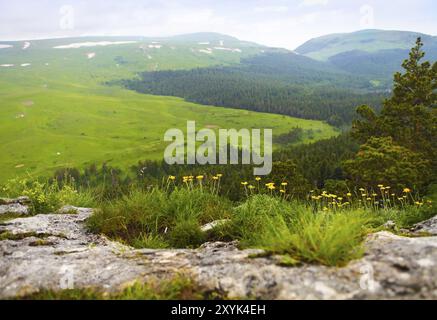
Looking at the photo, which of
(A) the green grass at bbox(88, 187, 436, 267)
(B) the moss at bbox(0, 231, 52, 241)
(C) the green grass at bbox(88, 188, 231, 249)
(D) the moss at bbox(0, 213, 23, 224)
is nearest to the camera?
(A) the green grass at bbox(88, 187, 436, 267)

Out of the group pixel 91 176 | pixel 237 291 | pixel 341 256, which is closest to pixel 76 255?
pixel 237 291

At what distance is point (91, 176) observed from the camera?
162250 millimetres

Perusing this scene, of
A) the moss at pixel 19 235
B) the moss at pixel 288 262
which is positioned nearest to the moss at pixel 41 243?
the moss at pixel 19 235

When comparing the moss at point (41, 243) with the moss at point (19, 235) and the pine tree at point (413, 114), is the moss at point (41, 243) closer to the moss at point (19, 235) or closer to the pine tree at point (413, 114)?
the moss at point (19, 235)

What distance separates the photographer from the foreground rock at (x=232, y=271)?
457cm

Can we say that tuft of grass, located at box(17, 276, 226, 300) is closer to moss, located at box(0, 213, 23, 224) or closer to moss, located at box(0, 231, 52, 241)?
moss, located at box(0, 231, 52, 241)

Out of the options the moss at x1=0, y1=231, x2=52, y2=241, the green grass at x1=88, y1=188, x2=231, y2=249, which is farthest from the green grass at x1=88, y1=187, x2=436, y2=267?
the moss at x1=0, y1=231, x2=52, y2=241

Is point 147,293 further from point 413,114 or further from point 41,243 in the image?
point 413,114

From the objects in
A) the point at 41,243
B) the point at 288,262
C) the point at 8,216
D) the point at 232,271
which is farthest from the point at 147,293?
the point at 8,216

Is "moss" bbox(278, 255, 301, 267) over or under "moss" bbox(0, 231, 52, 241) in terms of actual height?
over

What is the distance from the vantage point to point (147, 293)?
4.81m

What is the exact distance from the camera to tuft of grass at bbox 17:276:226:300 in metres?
4.74

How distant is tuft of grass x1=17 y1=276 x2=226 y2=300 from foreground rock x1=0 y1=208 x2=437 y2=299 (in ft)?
0.44

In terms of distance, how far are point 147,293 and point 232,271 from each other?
1.22m
